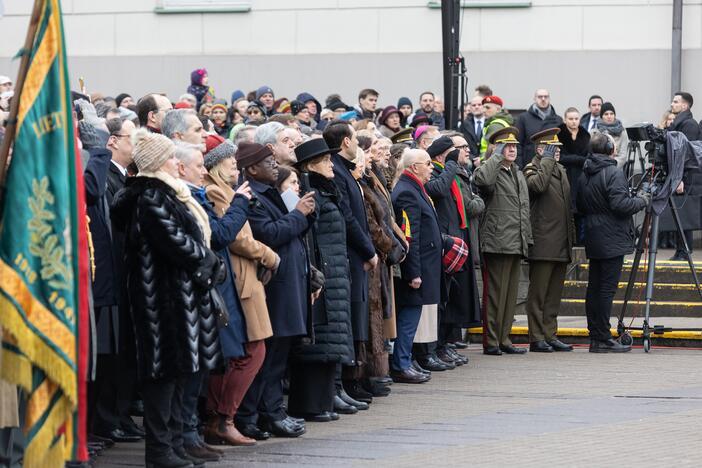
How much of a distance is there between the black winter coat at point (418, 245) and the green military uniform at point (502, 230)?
1.64 metres

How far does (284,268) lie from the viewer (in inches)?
386

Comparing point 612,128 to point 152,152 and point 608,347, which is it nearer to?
point 608,347

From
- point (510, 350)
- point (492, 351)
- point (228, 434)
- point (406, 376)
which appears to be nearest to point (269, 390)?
point (228, 434)

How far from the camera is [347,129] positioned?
11.2 meters

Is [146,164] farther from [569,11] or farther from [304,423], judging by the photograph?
[569,11]

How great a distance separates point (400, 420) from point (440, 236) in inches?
105

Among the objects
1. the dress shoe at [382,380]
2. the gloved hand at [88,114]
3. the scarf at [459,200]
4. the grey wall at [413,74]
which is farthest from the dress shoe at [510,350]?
the grey wall at [413,74]

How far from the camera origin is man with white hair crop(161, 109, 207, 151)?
9.54 meters

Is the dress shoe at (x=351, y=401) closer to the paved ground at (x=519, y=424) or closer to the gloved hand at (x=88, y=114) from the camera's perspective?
the paved ground at (x=519, y=424)

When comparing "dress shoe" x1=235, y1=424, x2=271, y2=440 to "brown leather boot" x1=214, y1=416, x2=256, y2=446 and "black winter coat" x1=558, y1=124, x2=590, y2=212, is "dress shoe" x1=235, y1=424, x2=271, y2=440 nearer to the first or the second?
"brown leather boot" x1=214, y1=416, x2=256, y2=446

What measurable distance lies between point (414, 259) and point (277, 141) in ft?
8.07

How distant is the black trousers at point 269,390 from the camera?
32.3ft

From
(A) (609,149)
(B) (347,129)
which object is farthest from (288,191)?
(A) (609,149)

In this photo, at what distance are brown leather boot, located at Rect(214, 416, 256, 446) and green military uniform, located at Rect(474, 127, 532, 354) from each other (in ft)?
17.5
